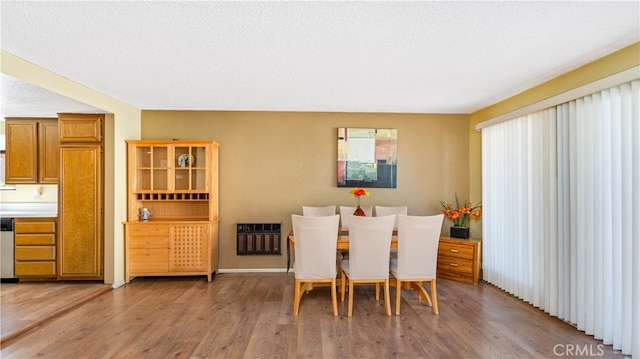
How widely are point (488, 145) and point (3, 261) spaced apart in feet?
21.6

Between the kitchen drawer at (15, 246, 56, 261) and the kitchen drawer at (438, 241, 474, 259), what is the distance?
518 cm

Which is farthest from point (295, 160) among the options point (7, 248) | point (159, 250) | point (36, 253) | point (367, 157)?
point (7, 248)

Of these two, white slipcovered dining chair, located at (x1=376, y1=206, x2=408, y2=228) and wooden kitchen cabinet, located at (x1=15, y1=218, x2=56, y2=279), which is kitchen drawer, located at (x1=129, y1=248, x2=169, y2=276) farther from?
white slipcovered dining chair, located at (x1=376, y1=206, x2=408, y2=228)

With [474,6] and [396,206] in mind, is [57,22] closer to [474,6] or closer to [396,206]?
[474,6]

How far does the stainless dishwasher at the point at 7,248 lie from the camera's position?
410cm

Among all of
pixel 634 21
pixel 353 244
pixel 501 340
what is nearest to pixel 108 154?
pixel 353 244

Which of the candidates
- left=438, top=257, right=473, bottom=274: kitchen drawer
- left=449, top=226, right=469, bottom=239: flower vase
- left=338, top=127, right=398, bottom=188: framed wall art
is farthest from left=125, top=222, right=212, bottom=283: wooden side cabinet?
left=449, top=226, right=469, bottom=239: flower vase

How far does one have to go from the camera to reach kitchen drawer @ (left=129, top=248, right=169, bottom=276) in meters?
4.22

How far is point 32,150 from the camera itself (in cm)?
441

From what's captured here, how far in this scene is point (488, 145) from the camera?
432 centimetres

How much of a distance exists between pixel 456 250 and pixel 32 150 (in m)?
6.02

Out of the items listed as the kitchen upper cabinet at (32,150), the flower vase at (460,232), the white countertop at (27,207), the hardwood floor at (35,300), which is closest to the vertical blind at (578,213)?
the flower vase at (460,232)

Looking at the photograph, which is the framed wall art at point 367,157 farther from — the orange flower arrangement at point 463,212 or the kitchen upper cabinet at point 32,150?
the kitchen upper cabinet at point 32,150

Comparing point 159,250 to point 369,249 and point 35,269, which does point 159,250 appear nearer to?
point 35,269
